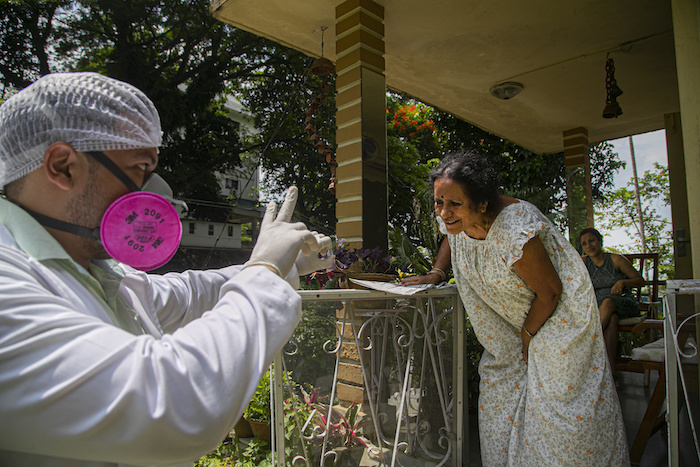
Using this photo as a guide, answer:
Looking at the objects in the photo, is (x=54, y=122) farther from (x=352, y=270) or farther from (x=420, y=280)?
(x=420, y=280)

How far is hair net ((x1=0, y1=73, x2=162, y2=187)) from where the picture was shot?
854 mm

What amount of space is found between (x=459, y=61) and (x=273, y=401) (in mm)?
3904

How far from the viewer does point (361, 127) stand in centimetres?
320

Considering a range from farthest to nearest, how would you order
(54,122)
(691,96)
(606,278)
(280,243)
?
(606,278) < (691,96) < (280,243) < (54,122)

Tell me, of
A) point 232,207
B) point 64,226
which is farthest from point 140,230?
point 232,207

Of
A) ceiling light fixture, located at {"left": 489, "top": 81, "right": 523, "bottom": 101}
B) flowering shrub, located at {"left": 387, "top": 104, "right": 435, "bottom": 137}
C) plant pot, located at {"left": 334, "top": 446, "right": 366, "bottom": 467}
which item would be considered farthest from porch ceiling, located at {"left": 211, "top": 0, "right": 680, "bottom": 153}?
flowering shrub, located at {"left": 387, "top": 104, "right": 435, "bottom": 137}

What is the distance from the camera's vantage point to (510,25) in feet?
12.4

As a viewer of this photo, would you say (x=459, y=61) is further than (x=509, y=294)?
Yes

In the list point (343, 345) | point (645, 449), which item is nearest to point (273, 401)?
point (343, 345)

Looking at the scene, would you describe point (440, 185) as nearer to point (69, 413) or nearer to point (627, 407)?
point (69, 413)

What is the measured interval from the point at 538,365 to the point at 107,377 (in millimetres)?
1874

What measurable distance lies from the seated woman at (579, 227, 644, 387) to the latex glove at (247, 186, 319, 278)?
3.40 meters

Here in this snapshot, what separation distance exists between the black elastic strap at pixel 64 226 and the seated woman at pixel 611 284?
3795mm

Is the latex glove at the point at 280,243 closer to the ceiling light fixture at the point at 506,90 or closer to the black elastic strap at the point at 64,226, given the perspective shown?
the black elastic strap at the point at 64,226
